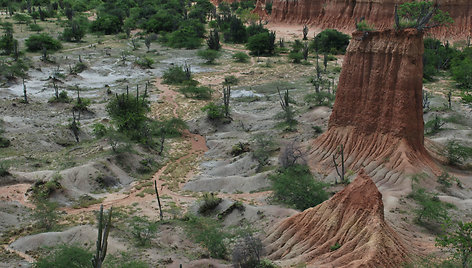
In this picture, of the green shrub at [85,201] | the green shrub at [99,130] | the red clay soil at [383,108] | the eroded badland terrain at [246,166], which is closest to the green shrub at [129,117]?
the eroded badland terrain at [246,166]

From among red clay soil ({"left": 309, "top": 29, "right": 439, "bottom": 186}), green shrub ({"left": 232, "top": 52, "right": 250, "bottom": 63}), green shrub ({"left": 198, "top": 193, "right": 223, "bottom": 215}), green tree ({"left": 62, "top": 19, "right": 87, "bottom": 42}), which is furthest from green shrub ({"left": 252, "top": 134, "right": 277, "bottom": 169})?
green tree ({"left": 62, "top": 19, "right": 87, "bottom": 42})

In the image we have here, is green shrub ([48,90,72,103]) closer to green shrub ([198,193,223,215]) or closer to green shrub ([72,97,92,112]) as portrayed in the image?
green shrub ([72,97,92,112])

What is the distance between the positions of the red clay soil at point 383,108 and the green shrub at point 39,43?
151 ft

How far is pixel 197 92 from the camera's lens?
145 ft

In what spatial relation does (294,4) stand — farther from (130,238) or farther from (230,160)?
(130,238)

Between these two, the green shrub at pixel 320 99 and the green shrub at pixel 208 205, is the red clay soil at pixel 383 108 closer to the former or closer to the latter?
the green shrub at pixel 208 205

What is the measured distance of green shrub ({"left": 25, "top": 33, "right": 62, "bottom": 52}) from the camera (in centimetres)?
5839

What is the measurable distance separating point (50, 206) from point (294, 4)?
68212mm

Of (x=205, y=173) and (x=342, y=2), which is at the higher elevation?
(x=342, y=2)

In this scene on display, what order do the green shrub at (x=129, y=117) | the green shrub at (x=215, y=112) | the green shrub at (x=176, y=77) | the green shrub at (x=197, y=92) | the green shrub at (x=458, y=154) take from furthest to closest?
the green shrub at (x=176, y=77)
the green shrub at (x=197, y=92)
the green shrub at (x=215, y=112)
the green shrub at (x=129, y=117)
the green shrub at (x=458, y=154)

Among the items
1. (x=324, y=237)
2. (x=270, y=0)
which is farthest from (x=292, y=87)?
(x=270, y=0)

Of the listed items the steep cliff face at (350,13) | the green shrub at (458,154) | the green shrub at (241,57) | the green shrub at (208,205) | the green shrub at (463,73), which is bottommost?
the green shrub at (208,205)

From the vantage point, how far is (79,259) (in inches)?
613

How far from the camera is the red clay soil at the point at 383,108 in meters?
22.8
